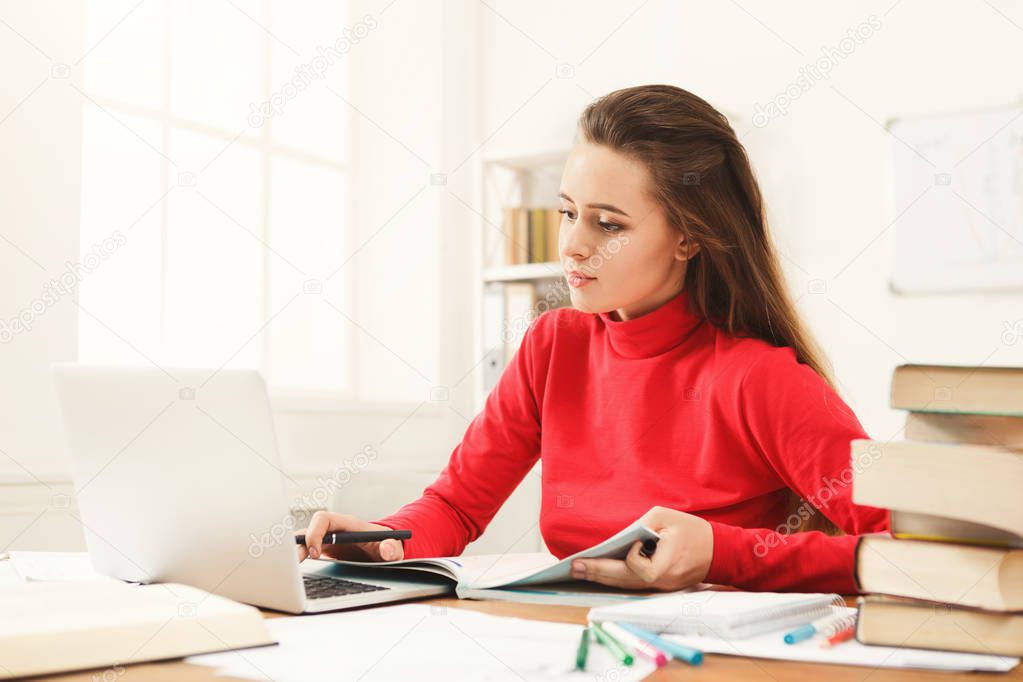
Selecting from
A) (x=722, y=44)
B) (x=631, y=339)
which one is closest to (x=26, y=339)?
(x=631, y=339)

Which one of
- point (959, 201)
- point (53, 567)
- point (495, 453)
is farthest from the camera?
point (959, 201)

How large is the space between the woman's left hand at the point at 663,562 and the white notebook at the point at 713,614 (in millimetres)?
130

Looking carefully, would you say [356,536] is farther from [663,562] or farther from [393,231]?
[393,231]

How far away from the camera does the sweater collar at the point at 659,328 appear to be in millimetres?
1451

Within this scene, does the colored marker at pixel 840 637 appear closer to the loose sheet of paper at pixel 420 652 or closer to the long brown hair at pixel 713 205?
the loose sheet of paper at pixel 420 652

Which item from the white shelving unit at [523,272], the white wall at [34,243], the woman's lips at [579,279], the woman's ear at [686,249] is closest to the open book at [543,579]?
the woman's lips at [579,279]

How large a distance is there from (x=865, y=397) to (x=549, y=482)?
159 cm

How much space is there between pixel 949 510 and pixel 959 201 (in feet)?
7.37

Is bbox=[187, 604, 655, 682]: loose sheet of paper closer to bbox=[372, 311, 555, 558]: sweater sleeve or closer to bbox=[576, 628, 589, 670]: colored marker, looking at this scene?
bbox=[576, 628, 589, 670]: colored marker

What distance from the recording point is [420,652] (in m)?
0.68

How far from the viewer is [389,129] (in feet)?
11.0

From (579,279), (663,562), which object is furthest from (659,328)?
(663,562)

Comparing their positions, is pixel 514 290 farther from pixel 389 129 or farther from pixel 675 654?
pixel 675 654

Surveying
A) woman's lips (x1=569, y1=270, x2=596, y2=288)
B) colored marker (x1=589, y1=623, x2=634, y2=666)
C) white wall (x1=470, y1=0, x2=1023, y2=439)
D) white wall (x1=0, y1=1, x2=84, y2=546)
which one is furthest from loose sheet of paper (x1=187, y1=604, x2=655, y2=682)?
white wall (x1=470, y1=0, x2=1023, y2=439)
